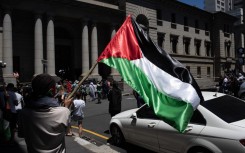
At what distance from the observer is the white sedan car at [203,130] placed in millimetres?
5218

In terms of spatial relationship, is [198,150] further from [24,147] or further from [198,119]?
[24,147]

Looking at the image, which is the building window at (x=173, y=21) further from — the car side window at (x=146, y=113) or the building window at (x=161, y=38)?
the car side window at (x=146, y=113)

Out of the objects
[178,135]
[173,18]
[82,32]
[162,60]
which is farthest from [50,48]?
[162,60]

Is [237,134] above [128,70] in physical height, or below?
below

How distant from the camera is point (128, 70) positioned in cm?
480

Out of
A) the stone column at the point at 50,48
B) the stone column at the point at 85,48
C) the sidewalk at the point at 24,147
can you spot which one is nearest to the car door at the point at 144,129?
the sidewalk at the point at 24,147

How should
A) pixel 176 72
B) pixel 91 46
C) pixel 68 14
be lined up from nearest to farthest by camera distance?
1. pixel 176 72
2. pixel 68 14
3. pixel 91 46

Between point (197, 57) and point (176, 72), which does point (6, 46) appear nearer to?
point (176, 72)

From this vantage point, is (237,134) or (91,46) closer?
(237,134)

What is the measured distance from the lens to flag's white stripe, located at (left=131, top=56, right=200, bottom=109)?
430 centimetres

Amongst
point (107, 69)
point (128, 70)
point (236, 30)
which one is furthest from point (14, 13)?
point (236, 30)

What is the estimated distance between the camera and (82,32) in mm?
32938

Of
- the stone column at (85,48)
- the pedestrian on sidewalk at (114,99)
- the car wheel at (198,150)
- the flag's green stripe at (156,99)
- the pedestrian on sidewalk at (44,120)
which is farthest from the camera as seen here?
the stone column at (85,48)

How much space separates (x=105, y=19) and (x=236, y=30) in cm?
5083
